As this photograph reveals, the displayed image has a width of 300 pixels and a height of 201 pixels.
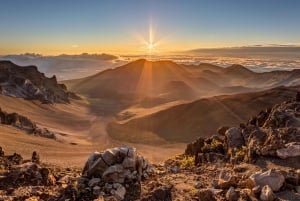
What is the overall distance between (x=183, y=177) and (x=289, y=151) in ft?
9.80

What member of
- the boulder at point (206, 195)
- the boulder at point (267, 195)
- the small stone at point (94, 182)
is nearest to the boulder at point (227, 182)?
the boulder at point (206, 195)

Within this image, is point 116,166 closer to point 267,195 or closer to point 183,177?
point 183,177

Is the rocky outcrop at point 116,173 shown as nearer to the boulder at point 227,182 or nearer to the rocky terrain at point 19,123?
the boulder at point 227,182

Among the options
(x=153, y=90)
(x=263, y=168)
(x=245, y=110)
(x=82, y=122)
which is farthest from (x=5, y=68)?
(x=263, y=168)

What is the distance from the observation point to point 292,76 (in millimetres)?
160375

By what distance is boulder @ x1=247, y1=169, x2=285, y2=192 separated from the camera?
777 centimetres

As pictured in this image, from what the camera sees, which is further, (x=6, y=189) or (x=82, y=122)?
(x=82, y=122)

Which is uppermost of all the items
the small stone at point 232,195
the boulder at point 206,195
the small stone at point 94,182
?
the small stone at point 232,195

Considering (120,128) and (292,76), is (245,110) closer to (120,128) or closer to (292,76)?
(120,128)

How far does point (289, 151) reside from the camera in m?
9.85

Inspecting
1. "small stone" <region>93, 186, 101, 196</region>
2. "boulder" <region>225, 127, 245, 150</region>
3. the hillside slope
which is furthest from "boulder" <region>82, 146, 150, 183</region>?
the hillside slope

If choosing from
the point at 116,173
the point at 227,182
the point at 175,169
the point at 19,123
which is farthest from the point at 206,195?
the point at 19,123

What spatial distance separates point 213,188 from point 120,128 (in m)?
47.0

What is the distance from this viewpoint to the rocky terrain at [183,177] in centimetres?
791
